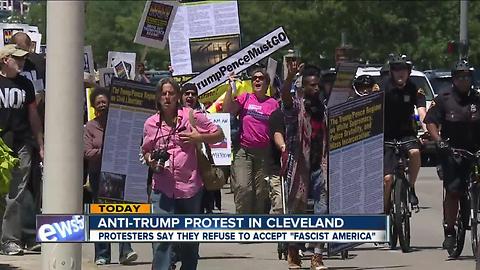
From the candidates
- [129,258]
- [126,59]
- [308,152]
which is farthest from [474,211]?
[126,59]

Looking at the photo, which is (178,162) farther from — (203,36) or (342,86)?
(203,36)

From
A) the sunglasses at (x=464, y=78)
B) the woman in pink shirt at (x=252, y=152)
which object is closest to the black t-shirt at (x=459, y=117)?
the sunglasses at (x=464, y=78)

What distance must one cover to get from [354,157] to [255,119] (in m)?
3.00

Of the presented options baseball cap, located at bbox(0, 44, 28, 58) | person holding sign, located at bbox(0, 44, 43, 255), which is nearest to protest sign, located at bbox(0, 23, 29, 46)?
person holding sign, located at bbox(0, 44, 43, 255)

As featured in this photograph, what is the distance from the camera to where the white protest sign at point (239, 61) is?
14797 millimetres

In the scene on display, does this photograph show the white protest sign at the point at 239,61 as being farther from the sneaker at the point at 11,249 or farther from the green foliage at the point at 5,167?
the green foliage at the point at 5,167

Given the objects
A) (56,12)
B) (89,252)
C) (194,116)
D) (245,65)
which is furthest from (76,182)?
(245,65)

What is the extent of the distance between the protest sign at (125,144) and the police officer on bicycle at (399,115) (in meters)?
Result: 2.72

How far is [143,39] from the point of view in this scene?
50.9 feet

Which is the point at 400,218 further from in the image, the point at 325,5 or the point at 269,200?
the point at 325,5

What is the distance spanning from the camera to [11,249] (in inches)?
481

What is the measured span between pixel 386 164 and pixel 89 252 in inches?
126

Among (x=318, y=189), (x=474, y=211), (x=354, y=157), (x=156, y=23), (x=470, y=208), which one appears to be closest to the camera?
(x=354, y=157)

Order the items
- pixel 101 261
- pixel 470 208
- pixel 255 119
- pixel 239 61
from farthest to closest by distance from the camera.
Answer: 1. pixel 239 61
2. pixel 255 119
3. pixel 470 208
4. pixel 101 261
